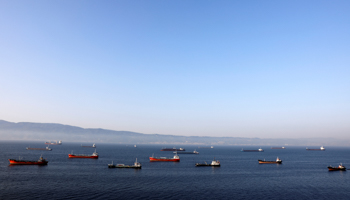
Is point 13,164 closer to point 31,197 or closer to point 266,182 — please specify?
point 31,197

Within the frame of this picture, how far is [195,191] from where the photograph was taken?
6550 cm

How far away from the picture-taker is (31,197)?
5544 centimetres

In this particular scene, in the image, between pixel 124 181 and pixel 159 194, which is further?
pixel 124 181

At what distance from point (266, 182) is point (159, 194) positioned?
41711mm

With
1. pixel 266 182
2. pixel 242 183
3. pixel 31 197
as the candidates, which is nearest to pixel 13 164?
pixel 31 197

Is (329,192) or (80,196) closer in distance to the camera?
(80,196)

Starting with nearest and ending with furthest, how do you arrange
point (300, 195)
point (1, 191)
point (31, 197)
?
point (31, 197)
point (1, 191)
point (300, 195)

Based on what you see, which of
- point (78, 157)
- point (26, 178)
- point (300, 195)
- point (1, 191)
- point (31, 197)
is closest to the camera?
point (31, 197)

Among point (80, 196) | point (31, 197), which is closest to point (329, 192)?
point (80, 196)

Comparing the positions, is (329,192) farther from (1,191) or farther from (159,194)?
(1,191)

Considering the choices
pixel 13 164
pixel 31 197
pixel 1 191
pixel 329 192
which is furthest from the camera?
pixel 13 164

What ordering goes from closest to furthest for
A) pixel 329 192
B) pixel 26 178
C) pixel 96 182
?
1. pixel 329 192
2. pixel 96 182
3. pixel 26 178

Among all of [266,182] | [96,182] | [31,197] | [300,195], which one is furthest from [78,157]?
[300,195]

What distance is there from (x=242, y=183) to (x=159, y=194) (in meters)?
32.5
